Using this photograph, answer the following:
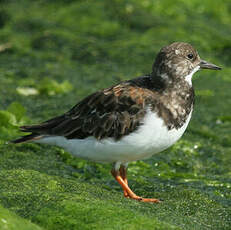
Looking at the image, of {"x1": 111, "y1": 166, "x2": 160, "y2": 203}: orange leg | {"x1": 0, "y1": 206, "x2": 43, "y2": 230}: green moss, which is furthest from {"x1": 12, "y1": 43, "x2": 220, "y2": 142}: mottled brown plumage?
{"x1": 0, "y1": 206, "x2": 43, "y2": 230}: green moss

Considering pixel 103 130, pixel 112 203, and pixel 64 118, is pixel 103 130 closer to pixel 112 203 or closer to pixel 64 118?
pixel 64 118

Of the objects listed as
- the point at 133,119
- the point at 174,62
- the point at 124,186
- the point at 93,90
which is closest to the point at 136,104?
the point at 133,119

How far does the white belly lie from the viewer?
4703 mm

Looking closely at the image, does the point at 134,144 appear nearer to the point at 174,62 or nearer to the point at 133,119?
the point at 133,119

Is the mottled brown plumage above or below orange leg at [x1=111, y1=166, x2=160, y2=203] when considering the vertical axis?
above

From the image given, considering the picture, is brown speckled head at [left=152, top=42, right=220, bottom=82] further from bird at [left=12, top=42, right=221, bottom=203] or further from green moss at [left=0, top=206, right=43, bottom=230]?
green moss at [left=0, top=206, right=43, bottom=230]

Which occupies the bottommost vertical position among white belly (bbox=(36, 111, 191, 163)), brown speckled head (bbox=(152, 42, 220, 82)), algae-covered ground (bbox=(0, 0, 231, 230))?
algae-covered ground (bbox=(0, 0, 231, 230))

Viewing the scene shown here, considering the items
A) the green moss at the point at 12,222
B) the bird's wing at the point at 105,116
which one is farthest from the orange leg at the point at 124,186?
the green moss at the point at 12,222

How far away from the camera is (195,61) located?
17.3ft

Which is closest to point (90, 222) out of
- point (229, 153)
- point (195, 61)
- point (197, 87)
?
point (195, 61)

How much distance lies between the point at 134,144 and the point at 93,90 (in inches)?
143

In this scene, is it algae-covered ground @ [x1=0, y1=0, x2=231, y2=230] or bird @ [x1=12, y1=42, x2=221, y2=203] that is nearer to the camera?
algae-covered ground @ [x1=0, y1=0, x2=231, y2=230]

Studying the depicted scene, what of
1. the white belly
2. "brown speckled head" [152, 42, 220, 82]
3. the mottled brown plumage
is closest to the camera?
the white belly

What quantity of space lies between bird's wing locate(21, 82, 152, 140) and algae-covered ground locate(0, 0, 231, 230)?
0.46 meters
